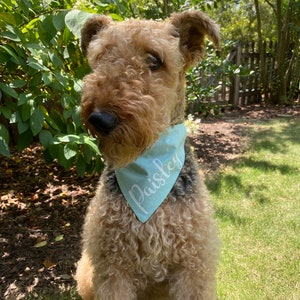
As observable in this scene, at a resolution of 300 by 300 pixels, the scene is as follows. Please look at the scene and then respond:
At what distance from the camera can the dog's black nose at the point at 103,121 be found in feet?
4.93

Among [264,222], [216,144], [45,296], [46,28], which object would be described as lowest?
[216,144]

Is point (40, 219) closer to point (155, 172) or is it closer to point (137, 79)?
point (155, 172)

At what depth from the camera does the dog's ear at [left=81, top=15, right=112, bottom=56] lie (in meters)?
2.08

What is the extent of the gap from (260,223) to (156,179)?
2.15 m

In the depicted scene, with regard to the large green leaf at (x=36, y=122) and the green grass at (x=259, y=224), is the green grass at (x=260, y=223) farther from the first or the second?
the large green leaf at (x=36, y=122)

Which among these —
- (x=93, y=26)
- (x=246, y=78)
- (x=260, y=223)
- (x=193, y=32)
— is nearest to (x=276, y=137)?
(x=260, y=223)

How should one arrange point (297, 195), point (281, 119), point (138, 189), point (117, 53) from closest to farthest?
point (117, 53), point (138, 189), point (297, 195), point (281, 119)

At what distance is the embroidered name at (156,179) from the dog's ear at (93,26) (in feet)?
2.80

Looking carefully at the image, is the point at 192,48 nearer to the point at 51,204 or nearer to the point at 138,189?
the point at 138,189

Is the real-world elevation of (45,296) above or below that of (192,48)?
below

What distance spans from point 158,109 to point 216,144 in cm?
504

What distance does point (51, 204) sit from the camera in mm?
4074

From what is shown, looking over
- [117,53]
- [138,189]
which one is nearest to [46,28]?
[117,53]

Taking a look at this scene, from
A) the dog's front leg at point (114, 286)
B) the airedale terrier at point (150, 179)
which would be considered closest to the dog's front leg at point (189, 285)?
the airedale terrier at point (150, 179)
